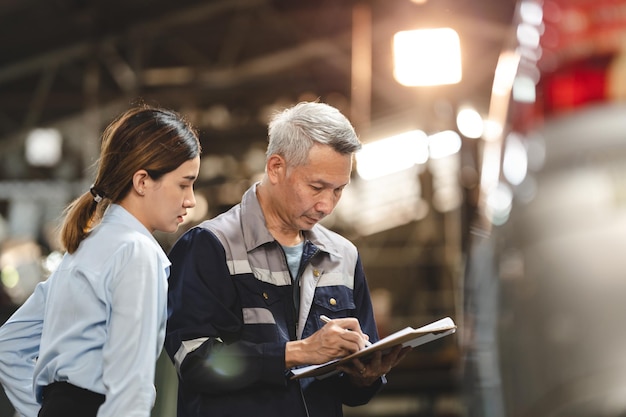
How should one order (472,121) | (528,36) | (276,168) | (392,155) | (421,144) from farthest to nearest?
(392,155)
(421,144)
(472,121)
(528,36)
(276,168)

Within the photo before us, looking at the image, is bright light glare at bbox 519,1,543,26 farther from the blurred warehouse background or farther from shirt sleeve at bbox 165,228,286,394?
shirt sleeve at bbox 165,228,286,394

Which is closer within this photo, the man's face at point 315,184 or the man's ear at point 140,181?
the man's ear at point 140,181

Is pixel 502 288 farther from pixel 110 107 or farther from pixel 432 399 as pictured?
pixel 110 107

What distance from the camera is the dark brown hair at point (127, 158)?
7.27 ft

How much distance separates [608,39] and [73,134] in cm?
1225

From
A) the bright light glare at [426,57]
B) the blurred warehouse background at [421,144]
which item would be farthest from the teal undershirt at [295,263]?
the bright light glare at [426,57]

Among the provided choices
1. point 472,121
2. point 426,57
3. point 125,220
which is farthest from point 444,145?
point 125,220

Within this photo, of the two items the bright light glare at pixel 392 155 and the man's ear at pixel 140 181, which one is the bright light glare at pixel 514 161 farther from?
the bright light glare at pixel 392 155

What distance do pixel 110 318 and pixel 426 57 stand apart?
6.90 m

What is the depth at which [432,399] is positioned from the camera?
31.6 feet

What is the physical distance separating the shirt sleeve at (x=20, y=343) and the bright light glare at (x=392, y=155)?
14.1 metres

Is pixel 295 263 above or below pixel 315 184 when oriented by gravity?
below

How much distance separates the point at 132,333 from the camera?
2027 mm

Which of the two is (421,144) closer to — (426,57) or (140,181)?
(426,57)
